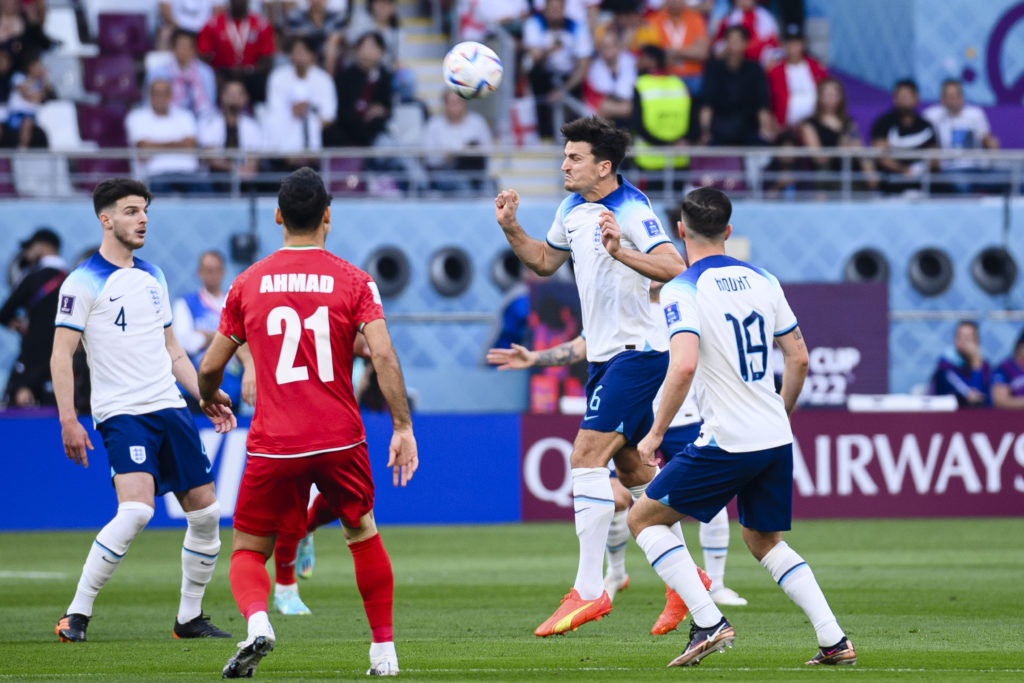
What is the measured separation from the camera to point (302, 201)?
21.3ft

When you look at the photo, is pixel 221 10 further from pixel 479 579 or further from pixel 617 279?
pixel 617 279

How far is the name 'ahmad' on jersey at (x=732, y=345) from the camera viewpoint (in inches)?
269

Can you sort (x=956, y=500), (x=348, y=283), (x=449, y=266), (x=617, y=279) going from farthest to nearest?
1. (x=449, y=266)
2. (x=956, y=500)
3. (x=617, y=279)
4. (x=348, y=283)

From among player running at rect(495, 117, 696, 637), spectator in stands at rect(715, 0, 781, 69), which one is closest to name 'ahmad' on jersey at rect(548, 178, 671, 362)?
player running at rect(495, 117, 696, 637)

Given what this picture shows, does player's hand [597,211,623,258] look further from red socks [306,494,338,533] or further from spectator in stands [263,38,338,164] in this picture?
spectator in stands [263,38,338,164]

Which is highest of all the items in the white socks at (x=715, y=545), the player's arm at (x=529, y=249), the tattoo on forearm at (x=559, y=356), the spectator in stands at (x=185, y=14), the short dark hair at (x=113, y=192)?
the spectator in stands at (x=185, y=14)

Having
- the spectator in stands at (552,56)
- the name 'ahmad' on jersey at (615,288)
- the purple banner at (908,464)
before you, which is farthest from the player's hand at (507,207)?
the spectator in stands at (552,56)

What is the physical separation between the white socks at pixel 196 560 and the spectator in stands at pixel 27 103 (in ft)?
38.4

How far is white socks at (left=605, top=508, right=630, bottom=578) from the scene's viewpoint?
377 inches

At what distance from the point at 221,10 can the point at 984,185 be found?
10410mm

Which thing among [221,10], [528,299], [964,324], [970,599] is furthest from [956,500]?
[221,10]

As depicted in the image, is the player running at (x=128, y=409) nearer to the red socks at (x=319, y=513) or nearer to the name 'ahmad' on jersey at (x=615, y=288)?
the red socks at (x=319, y=513)

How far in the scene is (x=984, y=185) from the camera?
2073 centimetres

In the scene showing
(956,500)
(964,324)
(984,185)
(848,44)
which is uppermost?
(848,44)
